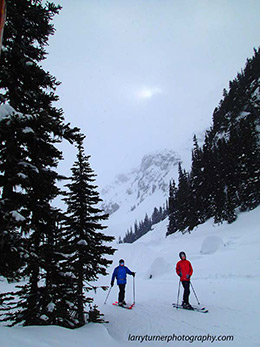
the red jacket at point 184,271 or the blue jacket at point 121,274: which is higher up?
the red jacket at point 184,271

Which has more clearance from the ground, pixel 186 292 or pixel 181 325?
pixel 186 292

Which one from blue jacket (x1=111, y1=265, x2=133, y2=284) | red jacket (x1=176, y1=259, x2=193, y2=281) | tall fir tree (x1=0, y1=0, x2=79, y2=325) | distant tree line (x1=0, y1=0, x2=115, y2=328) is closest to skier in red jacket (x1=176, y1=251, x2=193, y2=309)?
red jacket (x1=176, y1=259, x2=193, y2=281)

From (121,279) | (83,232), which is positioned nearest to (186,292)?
(121,279)

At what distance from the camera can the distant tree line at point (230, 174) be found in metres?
34.9

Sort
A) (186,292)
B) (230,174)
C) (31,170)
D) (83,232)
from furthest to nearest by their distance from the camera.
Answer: (230,174) < (83,232) < (186,292) < (31,170)

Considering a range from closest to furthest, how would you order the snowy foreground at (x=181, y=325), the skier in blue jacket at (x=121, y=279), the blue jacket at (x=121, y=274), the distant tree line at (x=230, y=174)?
the snowy foreground at (x=181, y=325), the skier in blue jacket at (x=121, y=279), the blue jacket at (x=121, y=274), the distant tree line at (x=230, y=174)

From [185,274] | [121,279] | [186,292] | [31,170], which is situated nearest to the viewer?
[31,170]

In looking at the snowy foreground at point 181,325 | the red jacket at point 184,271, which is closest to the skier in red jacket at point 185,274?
the red jacket at point 184,271

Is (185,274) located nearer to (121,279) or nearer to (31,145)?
(121,279)

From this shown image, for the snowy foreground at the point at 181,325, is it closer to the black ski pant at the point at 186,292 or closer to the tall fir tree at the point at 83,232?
the black ski pant at the point at 186,292

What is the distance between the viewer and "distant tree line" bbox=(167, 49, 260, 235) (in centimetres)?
3488

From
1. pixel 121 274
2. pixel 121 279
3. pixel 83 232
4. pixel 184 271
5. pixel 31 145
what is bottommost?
pixel 121 279

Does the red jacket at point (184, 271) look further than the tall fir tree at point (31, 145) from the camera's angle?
Yes

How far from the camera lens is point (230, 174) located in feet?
126
